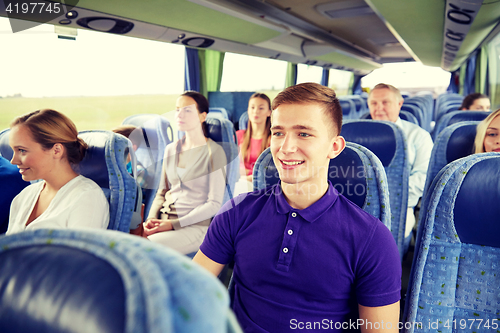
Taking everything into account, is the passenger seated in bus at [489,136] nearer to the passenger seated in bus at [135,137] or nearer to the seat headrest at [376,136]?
the seat headrest at [376,136]

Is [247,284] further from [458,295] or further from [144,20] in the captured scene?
[144,20]

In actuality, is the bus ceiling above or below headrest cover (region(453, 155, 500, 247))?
above

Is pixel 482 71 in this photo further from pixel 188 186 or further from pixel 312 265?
pixel 312 265

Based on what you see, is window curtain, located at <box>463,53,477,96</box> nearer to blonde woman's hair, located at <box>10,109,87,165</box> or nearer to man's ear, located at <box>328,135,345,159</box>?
man's ear, located at <box>328,135,345,159</box>

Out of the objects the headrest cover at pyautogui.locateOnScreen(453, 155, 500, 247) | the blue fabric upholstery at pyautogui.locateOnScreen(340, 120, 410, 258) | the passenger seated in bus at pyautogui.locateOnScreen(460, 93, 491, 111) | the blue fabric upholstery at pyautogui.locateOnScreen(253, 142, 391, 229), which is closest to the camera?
the headrest cover at pyautogui.locateOnScreen(453, 155, 500, 247)

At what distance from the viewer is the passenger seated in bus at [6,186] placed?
72.8 inches

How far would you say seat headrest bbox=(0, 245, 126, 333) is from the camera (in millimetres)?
268

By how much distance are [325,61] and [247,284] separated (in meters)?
10.8

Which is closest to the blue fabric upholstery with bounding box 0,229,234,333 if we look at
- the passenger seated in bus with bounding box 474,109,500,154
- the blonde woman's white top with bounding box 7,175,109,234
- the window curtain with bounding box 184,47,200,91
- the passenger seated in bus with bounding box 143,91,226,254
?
the blonde woman's white top with bounding box 7,175,109,234

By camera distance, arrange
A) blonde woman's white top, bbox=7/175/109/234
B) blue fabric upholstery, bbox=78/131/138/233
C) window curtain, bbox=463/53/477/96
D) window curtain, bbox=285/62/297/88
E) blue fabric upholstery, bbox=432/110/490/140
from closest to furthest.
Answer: blonde woman's white top, bbox=7/175/109/234
blue fabric upholstery, bbox=78/131/138/233
blue fabric upholstery, bbox=432/110/490/140
window curtain, bbox=463/53/477/96
window curtain, bbox=285/62/297/88

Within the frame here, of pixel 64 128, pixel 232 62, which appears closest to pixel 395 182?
pixel 64 128

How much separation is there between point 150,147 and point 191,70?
3.38 m

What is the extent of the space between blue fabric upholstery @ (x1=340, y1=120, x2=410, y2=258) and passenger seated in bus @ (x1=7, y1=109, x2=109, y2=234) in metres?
1.45

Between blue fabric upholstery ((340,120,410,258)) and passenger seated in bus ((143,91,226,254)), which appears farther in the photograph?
passenger seated in bus ((143,91,226,254))
